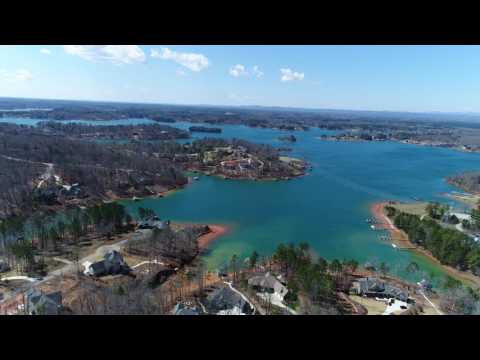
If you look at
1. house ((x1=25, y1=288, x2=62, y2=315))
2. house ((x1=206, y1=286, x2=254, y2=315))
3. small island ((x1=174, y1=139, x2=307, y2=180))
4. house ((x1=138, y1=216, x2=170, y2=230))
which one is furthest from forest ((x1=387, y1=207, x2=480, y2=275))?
house ((x1=25, y1=288, x2=62, y2=315))

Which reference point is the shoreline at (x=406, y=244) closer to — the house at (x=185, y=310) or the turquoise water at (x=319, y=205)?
the turquoise water at (x=319, y=205)

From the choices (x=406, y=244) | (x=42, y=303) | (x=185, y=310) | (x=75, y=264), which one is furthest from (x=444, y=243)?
(x=75, y=264)

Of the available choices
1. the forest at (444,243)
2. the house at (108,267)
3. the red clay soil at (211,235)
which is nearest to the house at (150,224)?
the red clay soil at (211,235)

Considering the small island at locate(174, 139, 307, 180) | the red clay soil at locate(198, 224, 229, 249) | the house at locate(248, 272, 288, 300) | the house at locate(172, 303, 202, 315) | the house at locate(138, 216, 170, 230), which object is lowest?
the red clay soil at locate(198, 224, 229, 249)

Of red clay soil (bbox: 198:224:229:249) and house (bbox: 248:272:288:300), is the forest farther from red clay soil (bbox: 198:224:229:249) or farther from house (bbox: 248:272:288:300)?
red clay soil (bbox: 198:224:229:249)
